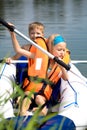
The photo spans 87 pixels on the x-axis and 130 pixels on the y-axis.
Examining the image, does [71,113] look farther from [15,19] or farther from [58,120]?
[15,19]

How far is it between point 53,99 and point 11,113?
595 millimetres

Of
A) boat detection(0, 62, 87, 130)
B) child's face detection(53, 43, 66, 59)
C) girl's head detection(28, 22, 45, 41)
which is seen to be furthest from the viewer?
girl's head detection(28, 22, 45, 41)

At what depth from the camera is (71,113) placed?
2.91 metres

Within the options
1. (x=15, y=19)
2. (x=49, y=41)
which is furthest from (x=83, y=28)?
(x=49, y=41)

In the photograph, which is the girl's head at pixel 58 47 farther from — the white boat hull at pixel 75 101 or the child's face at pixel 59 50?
the white boat hull at pixel 75 101

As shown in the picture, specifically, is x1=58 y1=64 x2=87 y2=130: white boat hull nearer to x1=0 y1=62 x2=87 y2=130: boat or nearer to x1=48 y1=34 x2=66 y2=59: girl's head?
x1=0 y1=62 x2=87 y2=130: boat

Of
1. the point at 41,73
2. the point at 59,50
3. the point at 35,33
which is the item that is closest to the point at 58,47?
the point at 59,50

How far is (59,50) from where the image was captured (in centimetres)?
335

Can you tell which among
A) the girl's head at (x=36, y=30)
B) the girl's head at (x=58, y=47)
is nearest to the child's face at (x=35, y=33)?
the girl's head at (x=36, y=30)

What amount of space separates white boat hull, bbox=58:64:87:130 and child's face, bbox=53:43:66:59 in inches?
9.2

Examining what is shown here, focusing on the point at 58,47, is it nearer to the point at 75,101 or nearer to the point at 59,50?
the point at 59,50

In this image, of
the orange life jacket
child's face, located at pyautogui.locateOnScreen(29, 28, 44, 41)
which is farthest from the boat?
child's face, located at pyautogui.locateOnScreen(29, 28, 44, 41)

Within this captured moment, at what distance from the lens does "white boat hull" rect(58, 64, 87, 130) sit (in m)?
2.89

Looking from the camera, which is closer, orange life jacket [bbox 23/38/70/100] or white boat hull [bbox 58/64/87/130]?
white boat hull [bbox 58/64/87/130]
